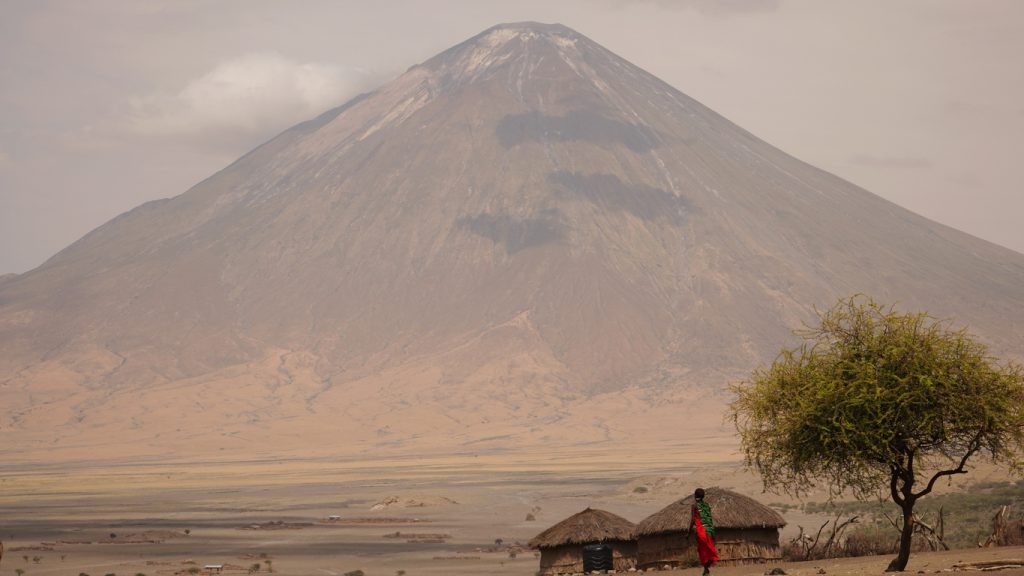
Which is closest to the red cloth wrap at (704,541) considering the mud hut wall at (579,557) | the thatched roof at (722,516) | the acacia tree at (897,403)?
the acacia tree at (897,403)

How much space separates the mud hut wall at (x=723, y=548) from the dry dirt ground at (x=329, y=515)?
1.50m

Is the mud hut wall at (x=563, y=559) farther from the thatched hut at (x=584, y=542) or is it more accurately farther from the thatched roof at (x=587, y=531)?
the thatched roof at (x=587, y=531)

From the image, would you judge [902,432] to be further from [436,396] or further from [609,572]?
[436,396]

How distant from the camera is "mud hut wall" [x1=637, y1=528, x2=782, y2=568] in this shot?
34406 millimetres

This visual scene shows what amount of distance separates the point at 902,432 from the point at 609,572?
37.0 ft

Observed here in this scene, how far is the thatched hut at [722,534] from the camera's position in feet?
113

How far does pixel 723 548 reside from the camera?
34656 mm

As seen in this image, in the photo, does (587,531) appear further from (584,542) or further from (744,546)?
(744,546)

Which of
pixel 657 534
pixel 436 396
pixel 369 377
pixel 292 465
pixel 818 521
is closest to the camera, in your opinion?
pixel 657 534

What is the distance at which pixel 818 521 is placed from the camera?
5325 cm

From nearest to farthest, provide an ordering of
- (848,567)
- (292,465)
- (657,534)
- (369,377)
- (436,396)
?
(848,567) < (657,534) < (292,465) < (436,396) < (369,377)

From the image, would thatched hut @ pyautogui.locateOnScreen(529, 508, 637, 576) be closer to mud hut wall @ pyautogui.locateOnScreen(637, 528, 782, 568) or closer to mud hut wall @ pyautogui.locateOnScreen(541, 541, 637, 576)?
mud hut wall @ pyautogui.locateOnScreen(541, 541, 637, 576)

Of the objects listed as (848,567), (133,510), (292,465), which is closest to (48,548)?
(133,510)

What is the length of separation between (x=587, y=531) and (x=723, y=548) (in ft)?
12.2
